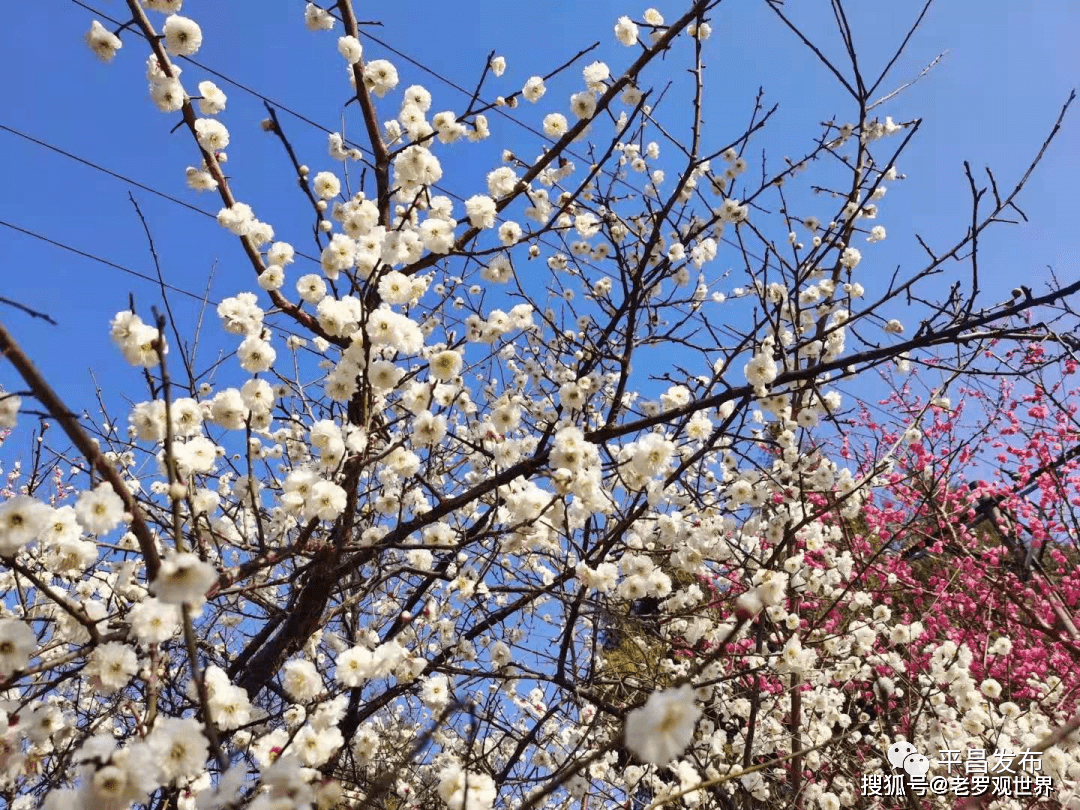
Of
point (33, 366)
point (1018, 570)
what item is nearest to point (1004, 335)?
point (33, 366)

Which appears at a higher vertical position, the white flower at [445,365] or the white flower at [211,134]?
the white flower at [211,134]

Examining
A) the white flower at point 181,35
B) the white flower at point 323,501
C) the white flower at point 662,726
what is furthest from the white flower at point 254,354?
the white flower at point 662,726

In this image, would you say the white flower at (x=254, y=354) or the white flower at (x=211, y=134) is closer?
the white flower at (x=254, y=354)

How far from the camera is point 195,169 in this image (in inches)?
128

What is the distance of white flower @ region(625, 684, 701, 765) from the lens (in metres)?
1.21

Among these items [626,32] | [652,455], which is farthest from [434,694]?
[626,32]

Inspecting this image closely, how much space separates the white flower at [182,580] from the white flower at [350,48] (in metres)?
3.06

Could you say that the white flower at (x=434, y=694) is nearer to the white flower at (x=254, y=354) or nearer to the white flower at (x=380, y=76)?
the white flower at (x=254, y=354)

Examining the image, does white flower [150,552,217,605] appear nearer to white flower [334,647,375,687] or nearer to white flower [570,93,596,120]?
white flower [334,647,375,687]

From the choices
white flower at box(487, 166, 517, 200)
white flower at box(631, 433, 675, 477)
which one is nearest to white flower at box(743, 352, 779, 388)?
white flower at box(631, 433, 675, 477)

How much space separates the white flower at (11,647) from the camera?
5.52 ft

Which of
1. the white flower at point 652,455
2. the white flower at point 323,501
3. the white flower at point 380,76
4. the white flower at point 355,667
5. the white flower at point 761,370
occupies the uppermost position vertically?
the white flower at point 380,76

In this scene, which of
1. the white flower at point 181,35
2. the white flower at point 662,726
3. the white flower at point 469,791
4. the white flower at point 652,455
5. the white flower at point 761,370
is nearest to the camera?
the white flower at point 662,726

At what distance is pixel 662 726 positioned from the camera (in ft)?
4.06
